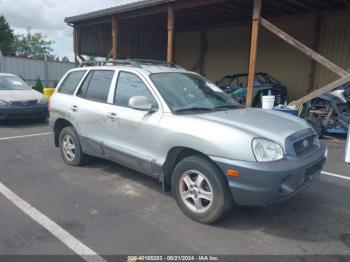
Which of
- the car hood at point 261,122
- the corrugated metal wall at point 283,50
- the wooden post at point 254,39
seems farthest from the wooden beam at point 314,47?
the car hood at point 261,122

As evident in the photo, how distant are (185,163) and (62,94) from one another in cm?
304

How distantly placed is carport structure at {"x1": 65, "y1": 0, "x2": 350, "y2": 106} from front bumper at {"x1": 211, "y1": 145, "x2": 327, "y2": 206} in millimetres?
5387

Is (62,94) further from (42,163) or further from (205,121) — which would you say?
(205,121)

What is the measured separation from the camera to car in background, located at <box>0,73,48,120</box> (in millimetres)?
8719

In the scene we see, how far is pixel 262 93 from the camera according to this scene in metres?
11.3

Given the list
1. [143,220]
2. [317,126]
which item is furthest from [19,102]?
A: [317,126]

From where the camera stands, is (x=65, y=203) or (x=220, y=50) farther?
(x=220, y=50)

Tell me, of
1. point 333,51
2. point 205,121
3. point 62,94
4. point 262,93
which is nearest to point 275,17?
point 333,51

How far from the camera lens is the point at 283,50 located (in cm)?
1325

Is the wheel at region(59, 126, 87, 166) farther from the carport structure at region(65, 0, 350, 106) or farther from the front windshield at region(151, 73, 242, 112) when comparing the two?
the carport structure at region(65, 0, 350, 106)

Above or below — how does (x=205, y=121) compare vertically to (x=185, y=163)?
above

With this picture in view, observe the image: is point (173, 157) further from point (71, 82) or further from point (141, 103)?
point (71, 82)

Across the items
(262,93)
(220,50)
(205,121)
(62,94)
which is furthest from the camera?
(220,50)

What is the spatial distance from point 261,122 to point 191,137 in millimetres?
827
